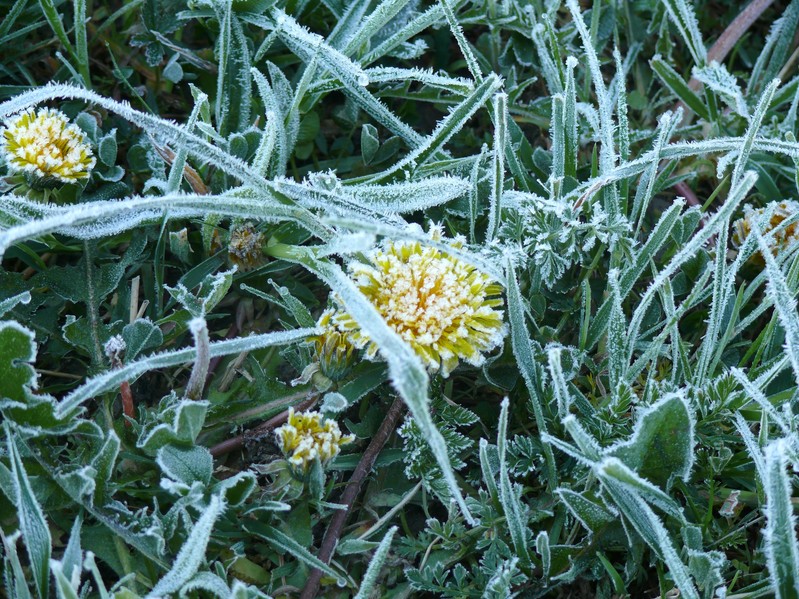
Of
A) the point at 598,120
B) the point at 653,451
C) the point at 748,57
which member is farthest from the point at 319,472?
the point at 748,57

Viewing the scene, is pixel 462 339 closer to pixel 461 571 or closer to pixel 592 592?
pixel 461 571

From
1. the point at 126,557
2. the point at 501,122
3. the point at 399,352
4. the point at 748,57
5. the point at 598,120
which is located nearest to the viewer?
the point at 399,352

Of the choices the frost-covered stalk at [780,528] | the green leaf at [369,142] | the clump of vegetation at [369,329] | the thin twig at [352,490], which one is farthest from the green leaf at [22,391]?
the frost-covered stalk at [780,528]

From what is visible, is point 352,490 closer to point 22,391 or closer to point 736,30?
point 22,391

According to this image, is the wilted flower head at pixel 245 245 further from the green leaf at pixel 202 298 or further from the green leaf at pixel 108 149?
the green leaf at pixel 108 149

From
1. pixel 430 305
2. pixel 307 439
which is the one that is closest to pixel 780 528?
pixel 430 305

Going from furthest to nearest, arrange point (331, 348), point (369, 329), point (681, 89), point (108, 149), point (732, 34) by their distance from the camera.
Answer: point (732, 34) → point (681, 89) → point (108, 149) → point (331, 348) → point (369, 329)

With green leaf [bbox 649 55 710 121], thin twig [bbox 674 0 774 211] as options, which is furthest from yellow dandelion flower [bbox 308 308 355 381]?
thin twig [bbox 674 0 774 211]
